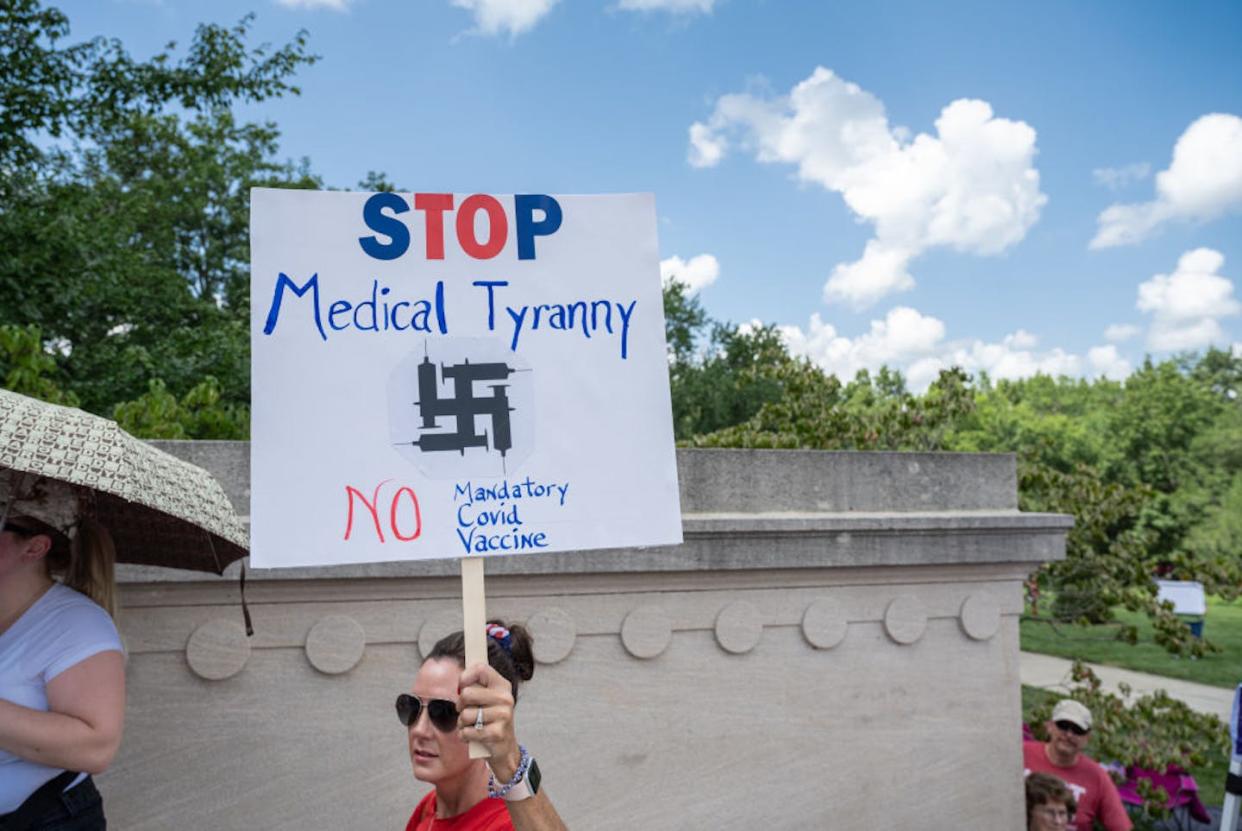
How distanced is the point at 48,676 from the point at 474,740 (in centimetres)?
107

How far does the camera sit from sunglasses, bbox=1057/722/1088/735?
6082 mm

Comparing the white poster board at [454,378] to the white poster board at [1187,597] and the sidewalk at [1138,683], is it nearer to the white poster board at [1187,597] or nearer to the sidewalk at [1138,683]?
A: the sidewalk at [1138,683]

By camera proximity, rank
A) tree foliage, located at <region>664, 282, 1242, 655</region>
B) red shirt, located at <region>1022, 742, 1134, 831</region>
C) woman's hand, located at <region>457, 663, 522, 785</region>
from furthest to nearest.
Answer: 1. tree foliage, located at <region>664, 282, 1242, 655</region>
2. red shirt, located at <region>1022, 742, 1134, 831</region>
3. woman's hand, located at <region>457, 663, 522, 785</region>

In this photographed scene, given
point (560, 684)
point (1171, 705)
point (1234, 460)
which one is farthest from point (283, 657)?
point (1234, 460)

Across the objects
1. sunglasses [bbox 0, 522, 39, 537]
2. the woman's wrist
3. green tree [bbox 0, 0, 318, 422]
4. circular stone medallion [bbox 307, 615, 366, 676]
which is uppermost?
green tree [bbox 0, 0, 318, 422]

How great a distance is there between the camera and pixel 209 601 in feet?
12.4

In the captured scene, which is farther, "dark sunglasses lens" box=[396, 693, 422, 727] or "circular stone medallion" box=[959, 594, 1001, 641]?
"circular stone medallion" box=[959, 594, 1001, 641]

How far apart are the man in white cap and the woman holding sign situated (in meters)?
4.69

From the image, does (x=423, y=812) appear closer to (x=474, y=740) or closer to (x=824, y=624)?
(x=474, y=740)

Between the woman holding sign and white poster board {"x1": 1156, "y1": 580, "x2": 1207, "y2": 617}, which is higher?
the woman holding sign

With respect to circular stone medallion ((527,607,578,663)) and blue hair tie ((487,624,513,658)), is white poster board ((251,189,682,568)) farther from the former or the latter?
circular stone medallion ((527,607,578,663))

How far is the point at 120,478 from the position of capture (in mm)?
2326

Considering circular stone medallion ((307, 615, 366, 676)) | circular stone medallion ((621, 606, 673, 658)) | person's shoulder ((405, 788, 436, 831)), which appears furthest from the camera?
circular stone medallion ((621, 606, 673, 658))

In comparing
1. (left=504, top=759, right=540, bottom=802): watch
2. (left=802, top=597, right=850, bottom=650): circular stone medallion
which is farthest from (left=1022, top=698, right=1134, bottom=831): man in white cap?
(left=504, top=759, right=540, bottom=802): watch
